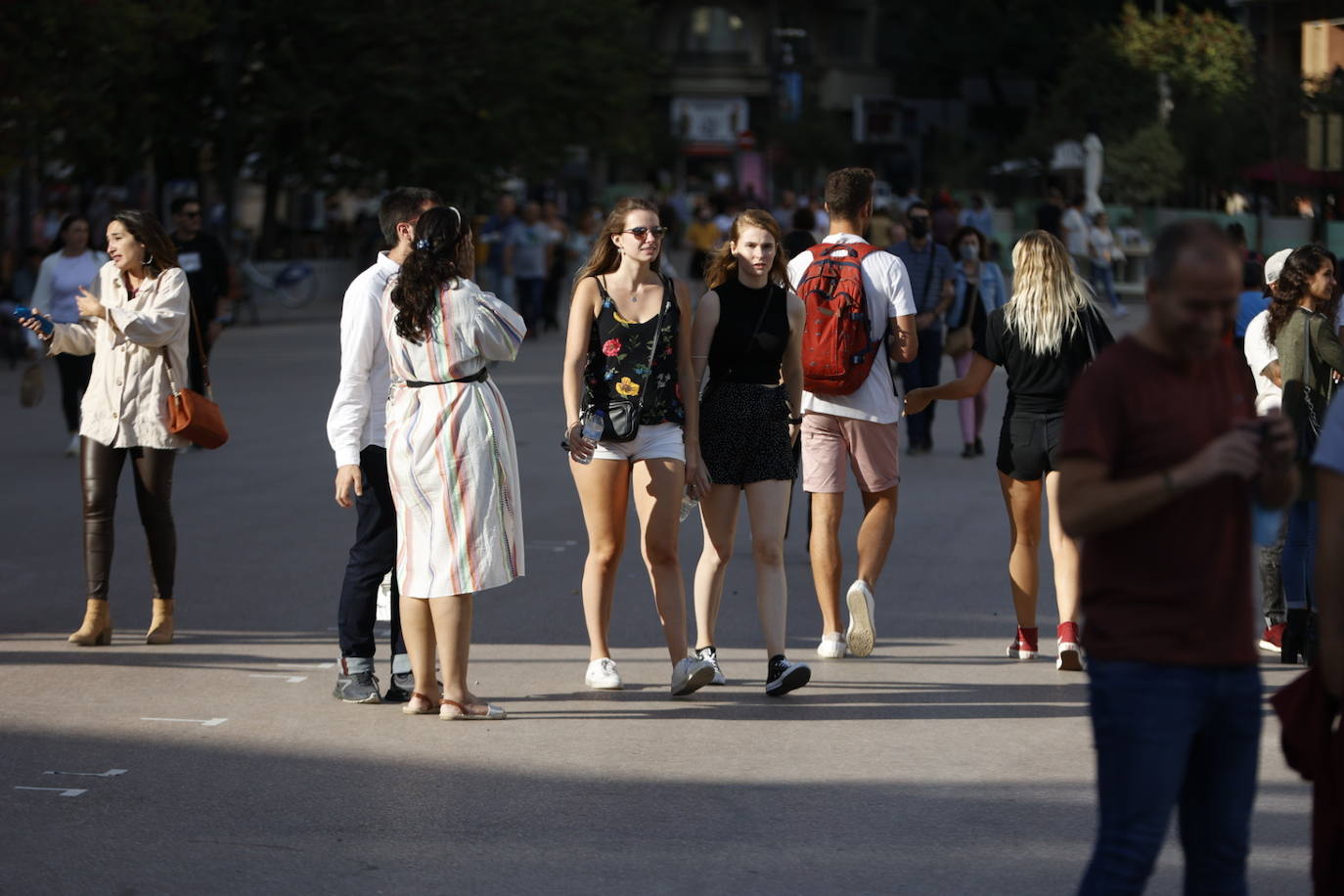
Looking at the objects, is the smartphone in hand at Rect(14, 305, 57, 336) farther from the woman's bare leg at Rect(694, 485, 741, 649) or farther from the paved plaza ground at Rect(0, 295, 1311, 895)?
the woman's bare leg at Rect(694, 485, 741, 649)

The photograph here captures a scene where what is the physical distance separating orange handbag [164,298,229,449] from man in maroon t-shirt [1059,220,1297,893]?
16.8 feet

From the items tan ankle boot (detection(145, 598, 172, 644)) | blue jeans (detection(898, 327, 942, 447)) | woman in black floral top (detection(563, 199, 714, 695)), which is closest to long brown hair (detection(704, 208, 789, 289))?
woman in black floral top (detection(563, 199, 714, 695))

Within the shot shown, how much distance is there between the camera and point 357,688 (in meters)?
7.30

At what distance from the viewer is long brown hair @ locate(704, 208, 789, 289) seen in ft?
24.1

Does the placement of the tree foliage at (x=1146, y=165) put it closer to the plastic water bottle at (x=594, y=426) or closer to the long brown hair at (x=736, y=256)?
the long brown hair at (x=736, y=256)

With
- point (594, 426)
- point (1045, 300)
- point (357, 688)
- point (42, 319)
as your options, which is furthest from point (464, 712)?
point (42, 319)

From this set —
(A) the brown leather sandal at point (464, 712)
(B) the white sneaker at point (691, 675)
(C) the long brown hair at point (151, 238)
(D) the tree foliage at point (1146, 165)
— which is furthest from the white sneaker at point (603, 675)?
(D) the tree foliage at point (1146, 165)

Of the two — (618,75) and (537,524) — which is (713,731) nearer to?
(537,524)

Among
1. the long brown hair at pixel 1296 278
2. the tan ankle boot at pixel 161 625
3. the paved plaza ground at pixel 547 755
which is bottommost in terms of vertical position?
the paved plaza ground at pixel 547 755

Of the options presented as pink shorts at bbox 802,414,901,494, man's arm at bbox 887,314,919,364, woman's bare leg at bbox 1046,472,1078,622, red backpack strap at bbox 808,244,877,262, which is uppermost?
red backpack strap at bbox 808,244,877,262

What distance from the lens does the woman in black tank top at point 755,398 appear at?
289 inches

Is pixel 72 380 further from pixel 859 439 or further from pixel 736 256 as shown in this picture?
pixel 736 256

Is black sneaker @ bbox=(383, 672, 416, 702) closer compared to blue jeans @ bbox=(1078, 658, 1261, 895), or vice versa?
blue jeans @ bbox=(1078, 658, 1261, 895)

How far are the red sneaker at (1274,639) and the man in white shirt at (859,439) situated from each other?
1605 millimetres
